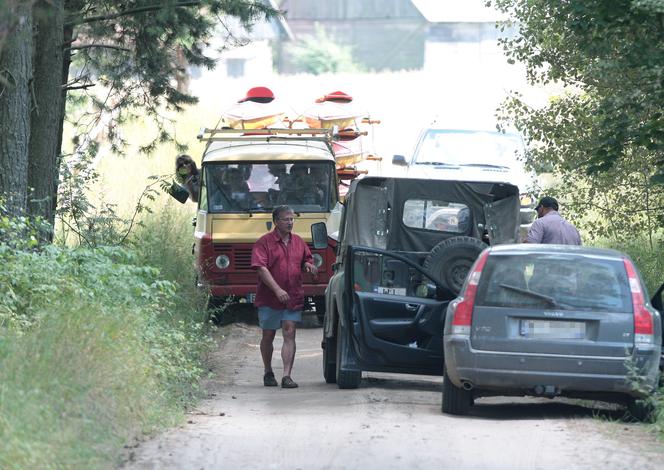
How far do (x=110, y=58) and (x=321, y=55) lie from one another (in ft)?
199

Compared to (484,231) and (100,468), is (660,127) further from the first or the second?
(100,468)

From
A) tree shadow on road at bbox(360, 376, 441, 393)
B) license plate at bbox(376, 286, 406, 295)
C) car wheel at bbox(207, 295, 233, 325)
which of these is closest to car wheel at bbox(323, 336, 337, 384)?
tree shadow on road at bbox(360, 376, 441, 393)

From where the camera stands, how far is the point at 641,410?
10.4 metres

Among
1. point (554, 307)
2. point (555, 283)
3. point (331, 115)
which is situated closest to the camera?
point (554, 307)

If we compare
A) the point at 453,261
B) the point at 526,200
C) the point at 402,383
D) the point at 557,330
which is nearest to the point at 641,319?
the point at 557,330

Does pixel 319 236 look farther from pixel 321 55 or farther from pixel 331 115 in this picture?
pixel 321 55

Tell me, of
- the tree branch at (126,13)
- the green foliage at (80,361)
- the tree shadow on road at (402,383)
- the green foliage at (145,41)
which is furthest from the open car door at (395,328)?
the green foliage at (145,41)

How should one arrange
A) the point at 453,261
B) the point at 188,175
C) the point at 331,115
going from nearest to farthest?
the point at 453,261 < the point at 188,175 < the point at 331,115

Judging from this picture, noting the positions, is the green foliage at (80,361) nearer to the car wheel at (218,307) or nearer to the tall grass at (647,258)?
the car wheel at (218,307)

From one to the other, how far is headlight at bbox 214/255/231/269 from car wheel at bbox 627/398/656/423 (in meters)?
8.35

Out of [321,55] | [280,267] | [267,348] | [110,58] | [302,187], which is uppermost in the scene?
[321,55]

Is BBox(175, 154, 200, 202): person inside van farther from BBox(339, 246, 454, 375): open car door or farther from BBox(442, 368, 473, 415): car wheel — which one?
BBox(442, 368, 473, 415): car wheel

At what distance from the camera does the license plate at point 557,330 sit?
1022 centimetres

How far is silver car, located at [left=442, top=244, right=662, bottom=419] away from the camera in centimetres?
1012
